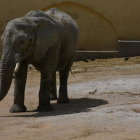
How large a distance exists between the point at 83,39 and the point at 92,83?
4.99m

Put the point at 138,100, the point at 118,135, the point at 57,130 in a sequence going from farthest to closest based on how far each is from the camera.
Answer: the point at 138,100 → the point at 57,130 → the point at 118,135

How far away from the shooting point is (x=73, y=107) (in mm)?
10953

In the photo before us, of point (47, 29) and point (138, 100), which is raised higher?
point (47, 29)

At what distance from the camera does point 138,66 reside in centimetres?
1609

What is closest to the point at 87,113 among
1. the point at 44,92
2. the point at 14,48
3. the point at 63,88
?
the point at 44,92

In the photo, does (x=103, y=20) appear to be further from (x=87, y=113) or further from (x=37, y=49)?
(x=87, y=113)

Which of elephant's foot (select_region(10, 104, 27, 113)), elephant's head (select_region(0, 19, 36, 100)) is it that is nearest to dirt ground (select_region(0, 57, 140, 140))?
elephant's foot (select_region(10, 104, 27, 113))

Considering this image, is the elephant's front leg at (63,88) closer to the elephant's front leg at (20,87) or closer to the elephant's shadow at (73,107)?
the elephant's shadow at (73,107)

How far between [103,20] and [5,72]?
8.92 m

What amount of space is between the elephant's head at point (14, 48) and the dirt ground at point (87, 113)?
2.19ft

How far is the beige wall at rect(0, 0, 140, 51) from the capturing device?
→ 1805 cm

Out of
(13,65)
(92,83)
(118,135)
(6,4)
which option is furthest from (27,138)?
(6,4)

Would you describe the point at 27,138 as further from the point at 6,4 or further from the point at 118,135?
the point at 6,4

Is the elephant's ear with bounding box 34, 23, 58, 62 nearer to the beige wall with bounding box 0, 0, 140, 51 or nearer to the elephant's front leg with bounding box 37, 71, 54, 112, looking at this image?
the elephant's front leg with bounding box 37, 71, 54, 112
